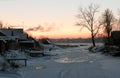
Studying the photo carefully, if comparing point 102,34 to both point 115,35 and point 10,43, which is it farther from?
point 10,43

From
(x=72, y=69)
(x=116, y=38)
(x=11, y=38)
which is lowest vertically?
(x=72, y=69)

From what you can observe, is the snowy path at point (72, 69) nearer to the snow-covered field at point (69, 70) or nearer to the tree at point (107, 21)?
the snow-covered field at point (69, 70)

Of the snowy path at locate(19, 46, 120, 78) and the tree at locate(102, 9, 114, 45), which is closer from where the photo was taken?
the snowy path at locate(19, 46, 120, 78)

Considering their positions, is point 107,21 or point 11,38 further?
point 107,21

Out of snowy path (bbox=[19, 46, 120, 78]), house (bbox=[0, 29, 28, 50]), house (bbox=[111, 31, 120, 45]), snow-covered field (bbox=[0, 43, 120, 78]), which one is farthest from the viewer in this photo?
house (bbox=[111, 31, 120, 45])

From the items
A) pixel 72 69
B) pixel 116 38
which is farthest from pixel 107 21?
pixel 72 69

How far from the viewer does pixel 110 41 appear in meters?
83.3

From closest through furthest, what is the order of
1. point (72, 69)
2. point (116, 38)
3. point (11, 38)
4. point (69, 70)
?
point (69, 70) → point (72, 69) → point (11, 38) → point (116, 38)

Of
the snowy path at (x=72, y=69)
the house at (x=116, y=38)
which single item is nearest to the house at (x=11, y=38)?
the snowy path at (x=72, y=69)

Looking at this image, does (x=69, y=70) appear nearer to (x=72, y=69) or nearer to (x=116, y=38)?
(x=72, y=69)

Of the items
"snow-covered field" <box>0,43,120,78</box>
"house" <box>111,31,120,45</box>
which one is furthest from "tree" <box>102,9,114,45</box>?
"snow-covered field" <box>0,43,120,78</box>

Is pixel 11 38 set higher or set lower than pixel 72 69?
higher

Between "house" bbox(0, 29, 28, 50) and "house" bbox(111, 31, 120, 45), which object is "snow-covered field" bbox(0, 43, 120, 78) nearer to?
"house" bbox(0, 29, 28, 50)

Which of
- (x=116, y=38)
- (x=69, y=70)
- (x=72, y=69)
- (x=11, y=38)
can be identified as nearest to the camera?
(x=69, y=70)
